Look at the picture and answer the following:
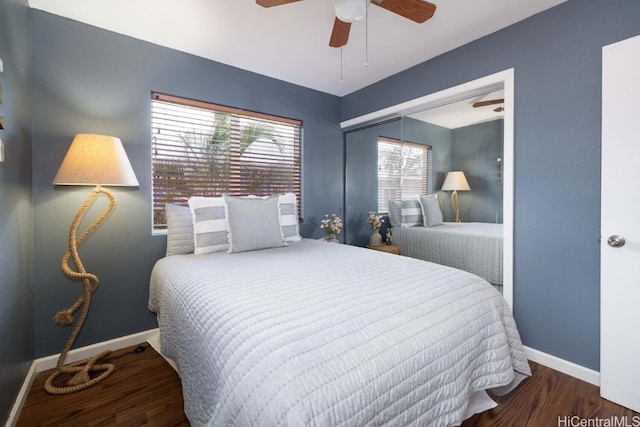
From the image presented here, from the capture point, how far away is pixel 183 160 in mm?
2570

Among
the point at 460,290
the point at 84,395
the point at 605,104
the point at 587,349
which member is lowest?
the point at 84,395

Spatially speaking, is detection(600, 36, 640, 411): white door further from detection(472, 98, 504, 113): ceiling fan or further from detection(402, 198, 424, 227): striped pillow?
detection(402, 198, 424, 227): striped pillow

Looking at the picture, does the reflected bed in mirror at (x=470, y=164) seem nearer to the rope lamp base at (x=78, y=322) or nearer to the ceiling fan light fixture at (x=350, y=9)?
the ceiling fan light fixture at (x=350, y=9)

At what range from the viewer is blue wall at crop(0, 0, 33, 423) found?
1.40m

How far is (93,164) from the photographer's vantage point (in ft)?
5.85

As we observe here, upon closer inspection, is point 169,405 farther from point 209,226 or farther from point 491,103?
point 491,103

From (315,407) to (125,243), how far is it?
2.18 m

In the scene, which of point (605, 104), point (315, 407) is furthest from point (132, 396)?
point (605, 104)

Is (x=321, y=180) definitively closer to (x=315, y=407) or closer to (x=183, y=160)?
(x=183, y=160)

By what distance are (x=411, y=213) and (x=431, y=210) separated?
231 mm

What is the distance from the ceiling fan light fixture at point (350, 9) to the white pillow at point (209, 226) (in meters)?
1.54

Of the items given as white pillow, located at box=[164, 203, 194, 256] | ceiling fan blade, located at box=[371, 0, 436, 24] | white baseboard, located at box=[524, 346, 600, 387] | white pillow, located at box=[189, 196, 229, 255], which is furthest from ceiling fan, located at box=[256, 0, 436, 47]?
white baseboard, located at box=[524, 346, 600, 387]

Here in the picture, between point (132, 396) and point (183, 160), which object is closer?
point (132, 396)

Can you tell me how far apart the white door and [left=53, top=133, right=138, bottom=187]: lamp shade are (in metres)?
2.94
